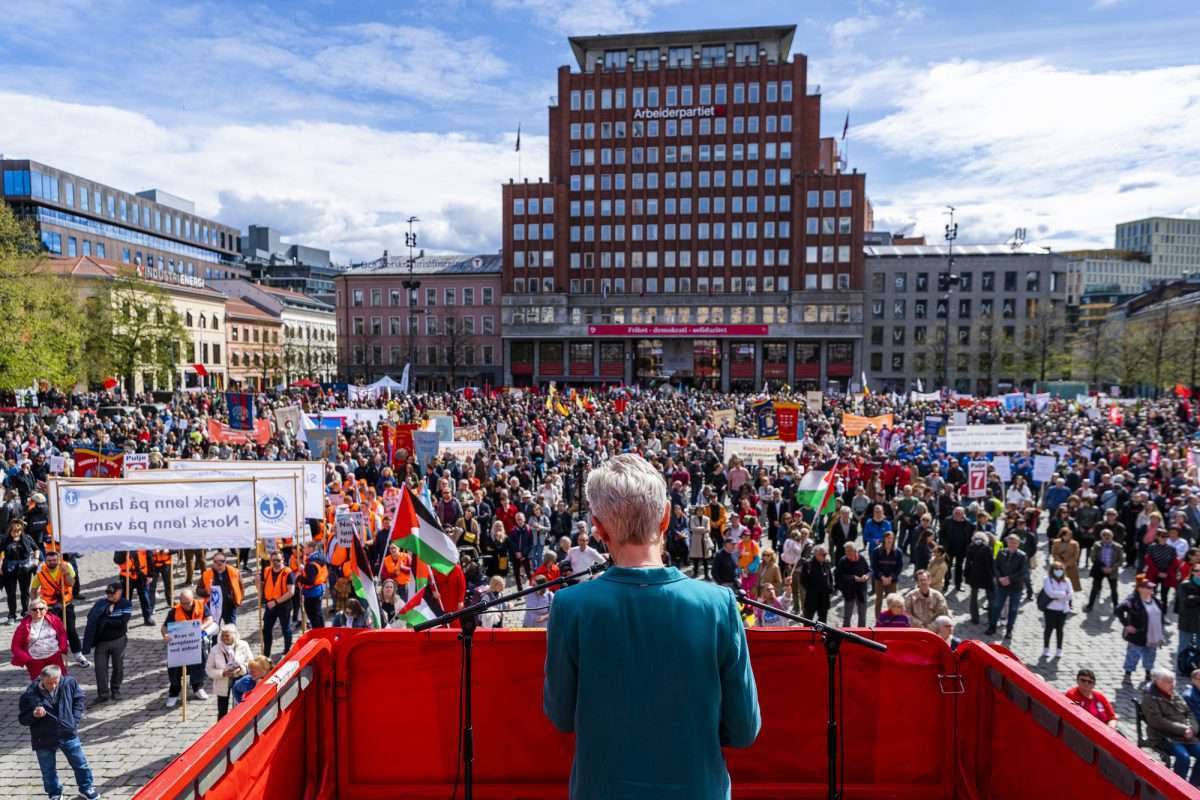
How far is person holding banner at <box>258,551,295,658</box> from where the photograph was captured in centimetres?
997

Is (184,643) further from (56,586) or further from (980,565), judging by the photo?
(980,565)

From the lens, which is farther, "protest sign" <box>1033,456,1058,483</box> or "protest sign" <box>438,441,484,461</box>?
"protest sign" <box>438,441,484,461</box>

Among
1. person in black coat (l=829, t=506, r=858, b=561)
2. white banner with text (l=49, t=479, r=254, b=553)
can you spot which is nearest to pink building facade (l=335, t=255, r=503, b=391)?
person in black coat (l=829, t=506, r=858, b=561)

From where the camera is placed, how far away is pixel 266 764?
9.95ft

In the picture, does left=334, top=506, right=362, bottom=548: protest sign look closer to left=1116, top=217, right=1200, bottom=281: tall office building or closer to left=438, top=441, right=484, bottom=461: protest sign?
left=438, top=441, right=484, bottom=461: protest sign

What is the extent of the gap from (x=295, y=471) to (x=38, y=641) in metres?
4.36

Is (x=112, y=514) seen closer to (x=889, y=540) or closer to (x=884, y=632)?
(x=884, y=632)

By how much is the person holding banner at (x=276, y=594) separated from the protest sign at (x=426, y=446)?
902 centimetres

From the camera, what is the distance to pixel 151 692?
902cm

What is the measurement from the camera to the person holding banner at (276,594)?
9969 mm

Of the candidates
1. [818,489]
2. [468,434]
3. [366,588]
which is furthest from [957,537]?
[468,434]

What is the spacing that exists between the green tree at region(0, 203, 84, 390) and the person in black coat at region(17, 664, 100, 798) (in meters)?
28.2

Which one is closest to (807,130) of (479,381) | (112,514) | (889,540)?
(479,381)

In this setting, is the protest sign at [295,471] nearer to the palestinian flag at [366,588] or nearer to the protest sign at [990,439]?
the palestinian flag at [366,588]
